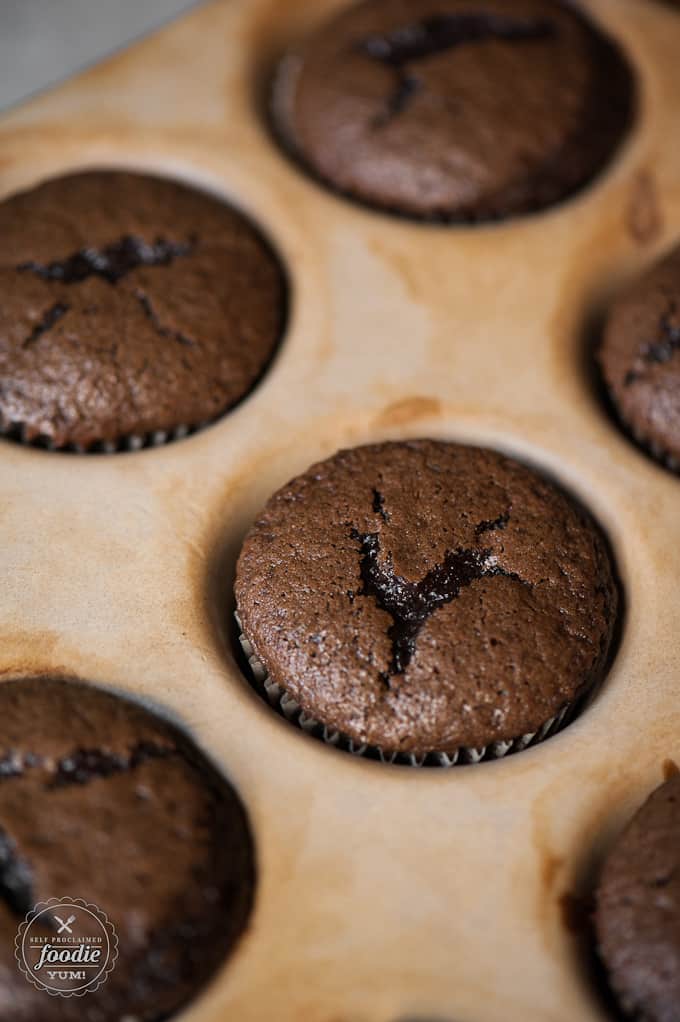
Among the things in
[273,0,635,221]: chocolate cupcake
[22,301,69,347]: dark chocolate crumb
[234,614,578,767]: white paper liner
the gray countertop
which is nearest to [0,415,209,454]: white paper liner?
[22,301,69,347]: dark chocolate crumb

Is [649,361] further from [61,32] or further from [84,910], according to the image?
[61,32]

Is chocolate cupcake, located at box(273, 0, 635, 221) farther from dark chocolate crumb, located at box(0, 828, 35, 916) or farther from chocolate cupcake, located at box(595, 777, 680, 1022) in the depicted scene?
dark chocolate crumb, located at box(0, 828, 35, 916)

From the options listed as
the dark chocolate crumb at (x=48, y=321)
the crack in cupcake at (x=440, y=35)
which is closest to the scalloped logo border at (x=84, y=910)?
the dark chocolate crumb at (x=48, y=321)

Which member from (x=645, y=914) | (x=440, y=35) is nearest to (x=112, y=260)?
(x=440, y=35)

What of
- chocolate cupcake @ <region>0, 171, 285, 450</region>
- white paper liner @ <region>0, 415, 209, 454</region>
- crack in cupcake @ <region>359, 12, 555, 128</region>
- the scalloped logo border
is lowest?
the scalloped logo border

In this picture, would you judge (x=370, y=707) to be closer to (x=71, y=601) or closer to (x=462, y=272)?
(x=71, y=601)
